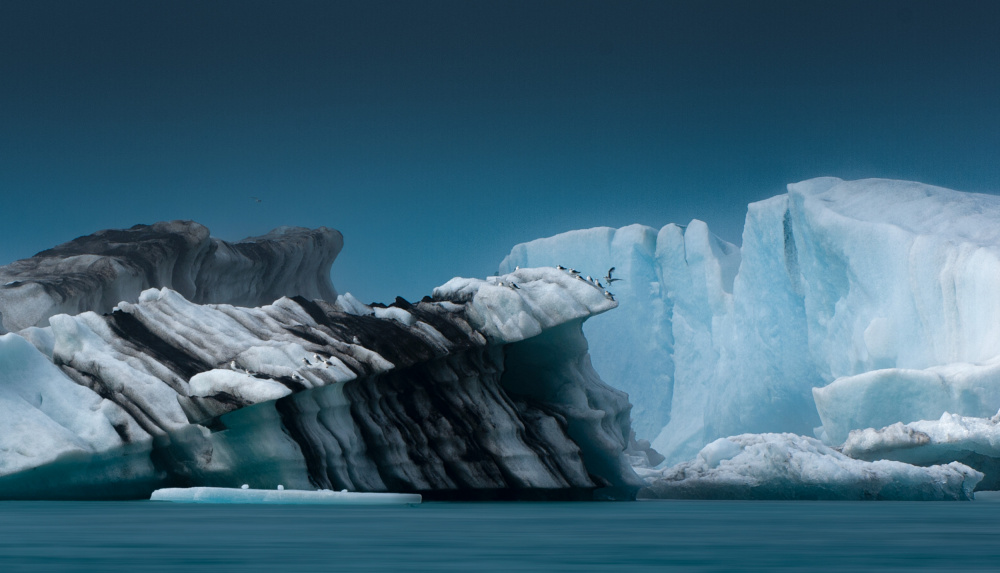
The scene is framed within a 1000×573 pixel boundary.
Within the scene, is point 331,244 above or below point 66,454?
above

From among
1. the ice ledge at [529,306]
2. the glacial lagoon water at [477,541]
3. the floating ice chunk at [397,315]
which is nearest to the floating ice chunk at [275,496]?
the glacial lagoon water at [477,541]

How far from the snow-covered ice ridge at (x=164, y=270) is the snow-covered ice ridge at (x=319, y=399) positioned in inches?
193

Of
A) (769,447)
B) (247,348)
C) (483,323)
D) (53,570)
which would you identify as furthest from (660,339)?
(53,570)

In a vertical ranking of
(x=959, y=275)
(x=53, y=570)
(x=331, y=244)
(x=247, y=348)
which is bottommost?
(x=53, y=570)

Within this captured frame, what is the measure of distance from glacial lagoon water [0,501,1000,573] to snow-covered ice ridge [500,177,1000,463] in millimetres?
9418

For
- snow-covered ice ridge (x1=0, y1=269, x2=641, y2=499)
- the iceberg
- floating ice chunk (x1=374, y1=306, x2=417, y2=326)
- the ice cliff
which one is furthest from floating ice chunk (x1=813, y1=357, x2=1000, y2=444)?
floating ice chunk (x1=374, y1=306, x2=417, y2=326)

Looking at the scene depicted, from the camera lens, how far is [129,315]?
1293cm

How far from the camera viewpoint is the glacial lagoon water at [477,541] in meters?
4.79

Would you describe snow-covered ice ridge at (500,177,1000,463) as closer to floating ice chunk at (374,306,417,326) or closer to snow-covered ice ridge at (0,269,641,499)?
snow-covered ice ridge at (0,269,641,499)

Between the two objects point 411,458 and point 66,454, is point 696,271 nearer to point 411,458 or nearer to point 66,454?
point 411,458

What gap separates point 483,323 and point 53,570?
373 inches

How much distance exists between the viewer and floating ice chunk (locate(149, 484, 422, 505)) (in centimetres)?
1106

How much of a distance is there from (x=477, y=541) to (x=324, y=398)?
20.9 feet

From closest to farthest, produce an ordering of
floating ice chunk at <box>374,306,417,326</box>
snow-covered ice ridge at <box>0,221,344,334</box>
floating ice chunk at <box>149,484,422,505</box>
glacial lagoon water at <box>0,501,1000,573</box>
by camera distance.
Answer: glacial lagoon water at <box>0,501,1000,573</box> < floating ice chunk at <box>149,484,422,505</box> < floating ice chunk at <box>374,306,417,326</box> < snow-covered ice ridge at <box>0,221,344,334</box>
